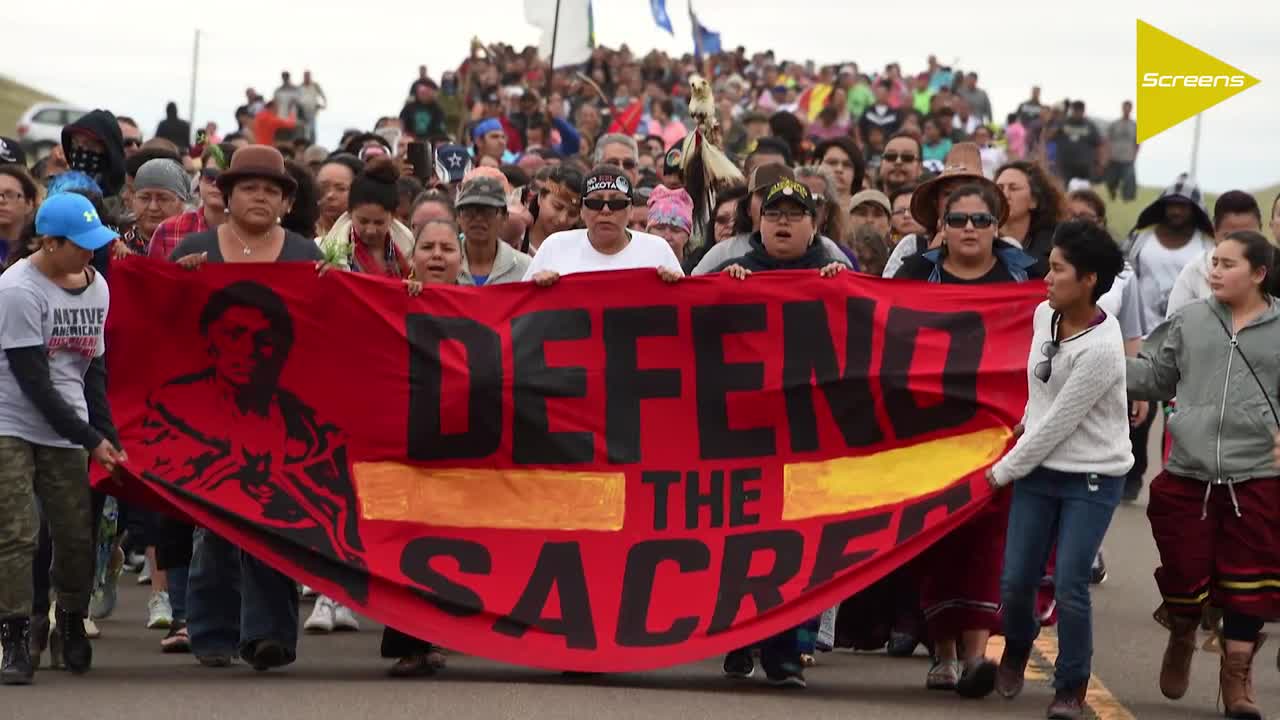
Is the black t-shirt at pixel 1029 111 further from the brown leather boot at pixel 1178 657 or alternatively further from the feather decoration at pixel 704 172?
the brown leather boot at pixel 1178 657

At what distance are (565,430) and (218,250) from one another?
170 centimetres

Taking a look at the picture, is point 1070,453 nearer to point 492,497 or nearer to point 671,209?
point 492,497

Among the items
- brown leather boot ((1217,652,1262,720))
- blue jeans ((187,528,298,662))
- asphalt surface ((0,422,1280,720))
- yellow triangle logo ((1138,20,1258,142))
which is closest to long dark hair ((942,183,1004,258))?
asphalt surface ((0,422,1280,720))

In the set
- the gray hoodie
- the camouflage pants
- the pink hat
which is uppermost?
the pink hat

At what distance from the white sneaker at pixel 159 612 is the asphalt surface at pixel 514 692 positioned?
0.14 meters

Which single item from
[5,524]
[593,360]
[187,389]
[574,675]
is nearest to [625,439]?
[593,360]

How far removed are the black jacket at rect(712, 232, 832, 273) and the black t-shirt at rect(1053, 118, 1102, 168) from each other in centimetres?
2536

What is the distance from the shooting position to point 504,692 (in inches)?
352

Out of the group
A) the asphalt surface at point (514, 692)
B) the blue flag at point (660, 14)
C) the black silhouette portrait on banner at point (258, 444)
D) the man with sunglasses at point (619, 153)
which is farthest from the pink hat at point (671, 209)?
the blue flag at point (660, 14)

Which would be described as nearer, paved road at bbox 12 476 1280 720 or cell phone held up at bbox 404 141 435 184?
paved road at bbox 12 476 1280 720

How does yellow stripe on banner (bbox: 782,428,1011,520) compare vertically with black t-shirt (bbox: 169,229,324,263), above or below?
below

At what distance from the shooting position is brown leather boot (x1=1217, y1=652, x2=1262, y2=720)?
29.4 feet

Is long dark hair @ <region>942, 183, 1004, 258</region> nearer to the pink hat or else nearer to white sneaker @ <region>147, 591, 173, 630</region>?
the pink hat

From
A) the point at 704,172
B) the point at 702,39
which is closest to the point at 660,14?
the point at 702,39
